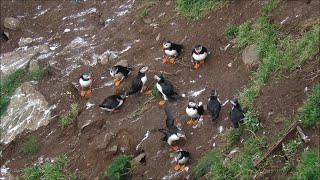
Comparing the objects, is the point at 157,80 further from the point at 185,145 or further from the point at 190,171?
the point at 190,171

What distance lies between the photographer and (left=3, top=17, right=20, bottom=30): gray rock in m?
14.7

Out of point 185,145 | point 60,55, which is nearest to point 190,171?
point 185,145

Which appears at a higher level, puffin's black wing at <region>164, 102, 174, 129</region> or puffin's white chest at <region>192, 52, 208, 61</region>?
puffin's white chest at <region>192, 52, 208, 61</region>

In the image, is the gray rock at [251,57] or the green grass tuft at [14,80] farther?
the green grass tuft at [14,80]

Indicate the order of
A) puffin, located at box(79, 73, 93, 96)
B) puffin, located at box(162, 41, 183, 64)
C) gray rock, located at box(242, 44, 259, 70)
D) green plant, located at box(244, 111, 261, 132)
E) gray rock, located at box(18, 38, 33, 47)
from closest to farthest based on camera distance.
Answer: green plant, located at box(244, 111, 261, 132) → gray rock, located at box(242, 44, 259, 70) → puffin, located at box(162, 41, 183, 64) → puffin, located at box(79, 73, 93, 96) → gray rock, located at box(18, 38, 33, 47)

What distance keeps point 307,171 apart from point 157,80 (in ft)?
14.2

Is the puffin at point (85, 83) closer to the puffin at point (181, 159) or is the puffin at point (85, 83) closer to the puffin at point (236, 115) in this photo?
the puffin at point (181, 159)

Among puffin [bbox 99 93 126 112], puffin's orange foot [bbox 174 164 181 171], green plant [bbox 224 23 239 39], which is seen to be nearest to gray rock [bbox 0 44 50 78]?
puffin [bbox 99 93 126 112]

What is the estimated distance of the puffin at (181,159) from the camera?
859 cm

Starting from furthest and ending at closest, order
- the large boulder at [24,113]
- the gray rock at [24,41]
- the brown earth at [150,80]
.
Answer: the gray rock at [24,41]
the large boulder at [24,113]
the brown earth at [150,80]

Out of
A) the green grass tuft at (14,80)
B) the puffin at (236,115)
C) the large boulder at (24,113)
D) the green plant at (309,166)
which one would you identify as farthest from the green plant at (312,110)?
the green grass tuft at (14,80)

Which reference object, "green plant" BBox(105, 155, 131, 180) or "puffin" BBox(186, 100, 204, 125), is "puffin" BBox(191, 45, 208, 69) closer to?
"puffin" BBox(186, 100, 204, 125)

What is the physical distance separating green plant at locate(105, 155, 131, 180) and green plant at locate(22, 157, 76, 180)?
38.5 inches

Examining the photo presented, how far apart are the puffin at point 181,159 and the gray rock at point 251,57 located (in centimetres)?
205
